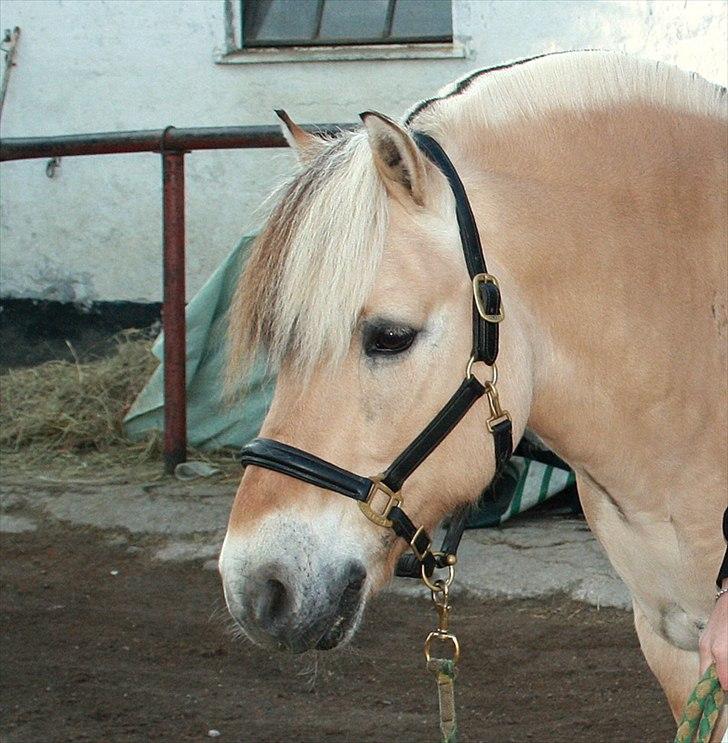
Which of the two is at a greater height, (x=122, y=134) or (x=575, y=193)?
(x=575, y=193)

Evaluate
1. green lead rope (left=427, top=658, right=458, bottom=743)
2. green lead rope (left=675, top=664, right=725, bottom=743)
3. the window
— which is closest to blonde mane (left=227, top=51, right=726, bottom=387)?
green lead rope (left=427, top=658, right=458, bottom=743)

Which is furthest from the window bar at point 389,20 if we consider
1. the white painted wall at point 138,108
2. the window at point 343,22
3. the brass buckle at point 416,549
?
the brass buckle at point 416,549

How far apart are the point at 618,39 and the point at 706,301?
3961mm

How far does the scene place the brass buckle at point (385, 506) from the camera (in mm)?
1648

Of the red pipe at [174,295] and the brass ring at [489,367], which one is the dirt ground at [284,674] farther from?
the brass ring at [489,367]

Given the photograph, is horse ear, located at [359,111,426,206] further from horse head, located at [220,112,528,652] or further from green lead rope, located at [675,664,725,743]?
green lead rope, located at [675,664,725,743]

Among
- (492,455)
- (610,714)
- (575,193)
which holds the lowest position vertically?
(610,714)

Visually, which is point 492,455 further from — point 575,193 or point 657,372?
point 575,193

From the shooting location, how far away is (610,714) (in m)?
3.01

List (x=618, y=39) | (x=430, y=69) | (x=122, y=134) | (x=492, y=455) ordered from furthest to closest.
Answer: (x=430, y=69) → (x=618, y=39) → (x=122, y=134) → (x=492, y=455)

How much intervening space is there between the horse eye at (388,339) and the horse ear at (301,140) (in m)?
0.36

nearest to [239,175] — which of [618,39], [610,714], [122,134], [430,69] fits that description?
[430,69]

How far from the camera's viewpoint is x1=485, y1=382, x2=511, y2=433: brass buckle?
1.69 metres

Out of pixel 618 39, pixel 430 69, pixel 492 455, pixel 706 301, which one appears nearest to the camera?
pixel 492 455
